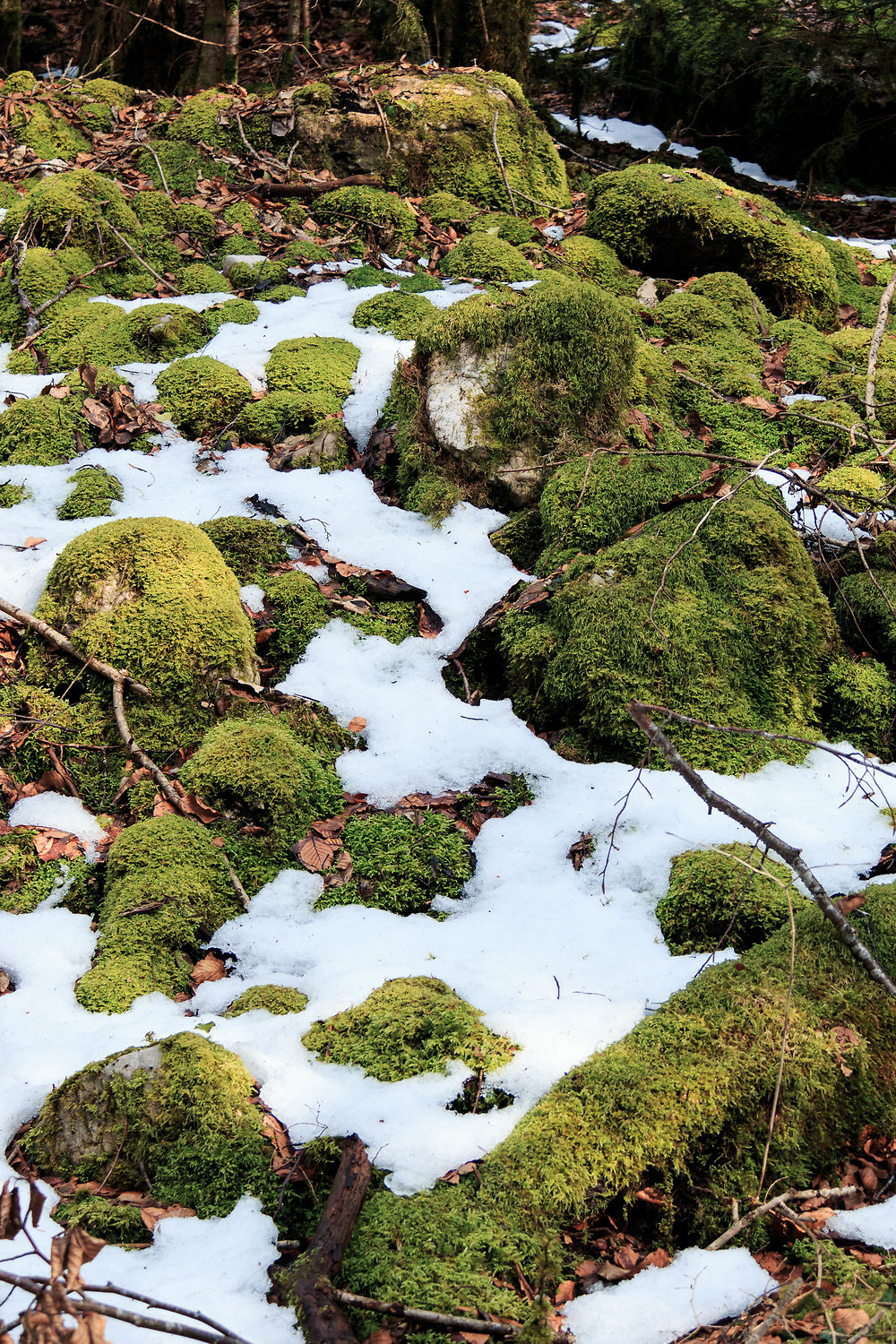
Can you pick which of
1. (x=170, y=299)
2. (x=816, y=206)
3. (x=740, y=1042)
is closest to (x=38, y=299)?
(x=170, y=299)

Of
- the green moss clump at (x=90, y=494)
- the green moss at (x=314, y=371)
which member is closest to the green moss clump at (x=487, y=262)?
the green moss at (x=314, y=371)

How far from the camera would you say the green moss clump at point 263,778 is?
12.3 feet

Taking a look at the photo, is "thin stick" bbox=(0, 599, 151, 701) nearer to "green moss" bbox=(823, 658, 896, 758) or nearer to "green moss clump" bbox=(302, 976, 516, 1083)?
"green moss clump" bbox=(302, 976, 516, 1083)

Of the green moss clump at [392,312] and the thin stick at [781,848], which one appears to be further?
the green moss clump at [392,312]

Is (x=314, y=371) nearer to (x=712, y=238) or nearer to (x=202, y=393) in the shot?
(x=202, y=393)

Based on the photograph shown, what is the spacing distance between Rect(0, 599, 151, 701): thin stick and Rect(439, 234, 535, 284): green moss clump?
452 cm

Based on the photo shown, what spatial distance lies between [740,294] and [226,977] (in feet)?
19.5

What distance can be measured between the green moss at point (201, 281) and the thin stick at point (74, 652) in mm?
3800

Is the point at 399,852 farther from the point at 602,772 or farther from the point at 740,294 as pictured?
the point at 740,294

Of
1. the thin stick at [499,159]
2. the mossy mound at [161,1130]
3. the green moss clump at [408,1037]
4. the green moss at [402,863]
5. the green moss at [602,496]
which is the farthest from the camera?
the thin stick at [499,159]

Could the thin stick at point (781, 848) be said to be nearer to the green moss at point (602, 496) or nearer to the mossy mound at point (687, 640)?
the mossy mound at point (687, 640)

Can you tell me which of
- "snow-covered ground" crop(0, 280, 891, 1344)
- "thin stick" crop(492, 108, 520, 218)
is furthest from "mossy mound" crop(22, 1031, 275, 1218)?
"thin stick" crop(492, 108, 520, 218)

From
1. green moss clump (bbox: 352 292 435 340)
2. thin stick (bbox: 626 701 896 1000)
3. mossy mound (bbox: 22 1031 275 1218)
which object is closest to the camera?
mossy mound (bbox: 22 1031 275 1218)

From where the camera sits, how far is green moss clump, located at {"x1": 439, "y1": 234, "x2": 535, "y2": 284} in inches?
271
